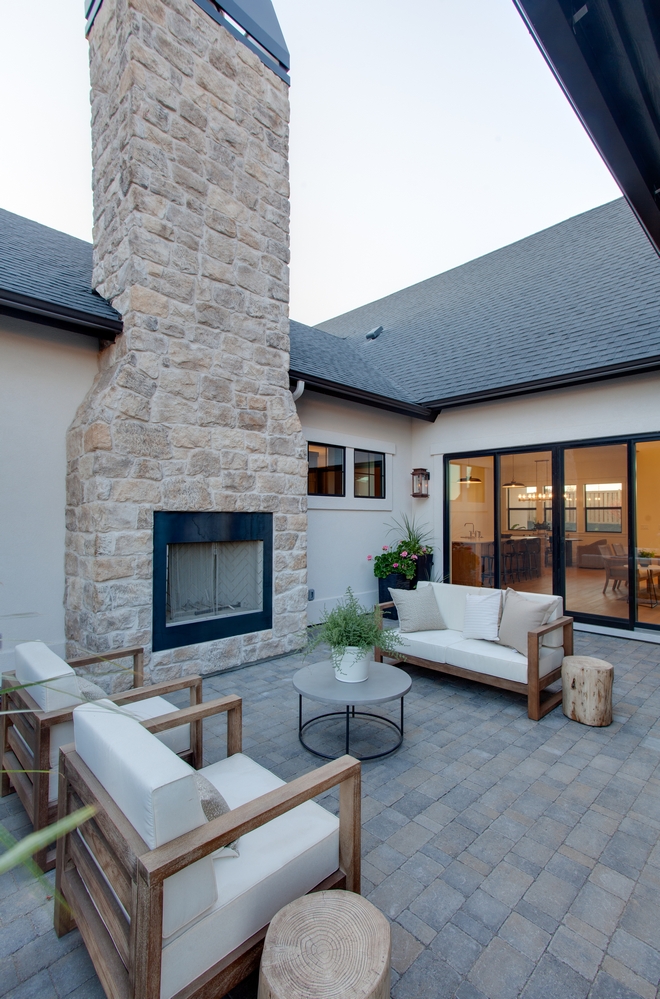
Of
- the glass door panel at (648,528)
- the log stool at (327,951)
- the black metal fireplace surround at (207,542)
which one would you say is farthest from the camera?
the glass door panel at (648,528)

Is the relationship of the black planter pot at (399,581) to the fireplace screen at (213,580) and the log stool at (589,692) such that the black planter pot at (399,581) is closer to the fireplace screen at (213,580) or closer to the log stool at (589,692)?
the fireplace screen at (213,580)

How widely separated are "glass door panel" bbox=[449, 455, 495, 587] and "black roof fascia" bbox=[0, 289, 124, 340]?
5.21 m

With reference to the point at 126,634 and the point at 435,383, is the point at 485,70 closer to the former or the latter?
the point at 435,383

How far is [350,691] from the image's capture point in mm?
3031

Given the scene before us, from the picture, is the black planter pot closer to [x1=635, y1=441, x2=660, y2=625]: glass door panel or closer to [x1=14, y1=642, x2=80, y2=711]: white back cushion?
[x1=635, y1=441, x2=660, y2=625]: glass door panel

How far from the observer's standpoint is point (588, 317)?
6.72 m

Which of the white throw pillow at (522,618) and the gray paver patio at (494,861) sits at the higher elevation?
the white throw pillow at (522,618)

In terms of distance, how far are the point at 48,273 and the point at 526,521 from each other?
20.7ft

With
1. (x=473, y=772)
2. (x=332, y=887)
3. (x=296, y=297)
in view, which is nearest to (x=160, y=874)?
(x=332, y=887)

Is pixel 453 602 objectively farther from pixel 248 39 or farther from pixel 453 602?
pixel 248 39

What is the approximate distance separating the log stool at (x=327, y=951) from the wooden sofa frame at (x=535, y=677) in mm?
2341

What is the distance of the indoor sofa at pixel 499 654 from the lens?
11.8 ft

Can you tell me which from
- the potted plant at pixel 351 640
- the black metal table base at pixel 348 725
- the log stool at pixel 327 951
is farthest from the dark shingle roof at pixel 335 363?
the log stool at pixel 327 951

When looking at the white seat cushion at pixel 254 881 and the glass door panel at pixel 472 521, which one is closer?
the white seat cushion at pixel 254 881
